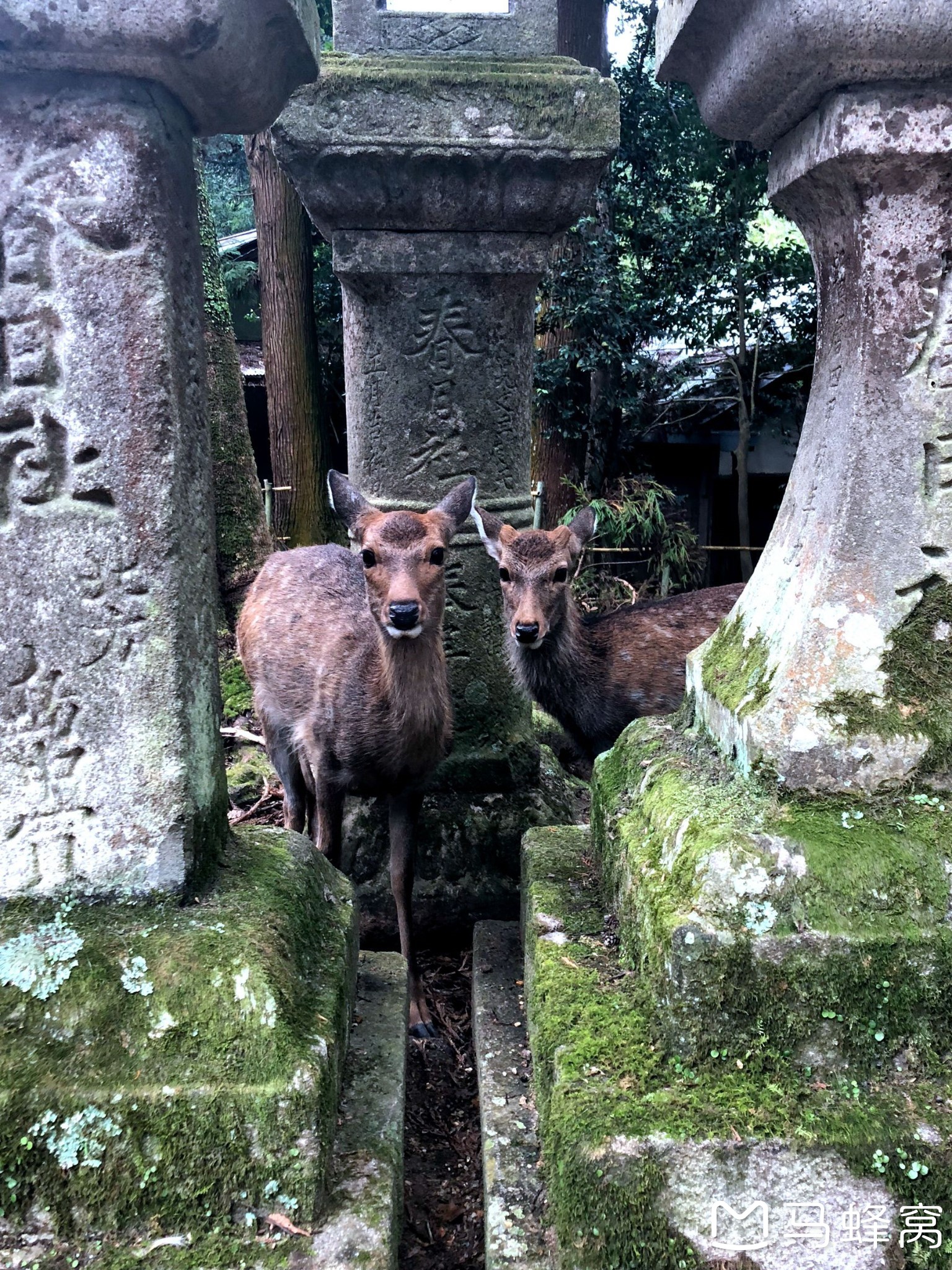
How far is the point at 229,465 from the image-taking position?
25.4ft

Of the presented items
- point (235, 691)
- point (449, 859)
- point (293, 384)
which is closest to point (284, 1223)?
point (449, 859)

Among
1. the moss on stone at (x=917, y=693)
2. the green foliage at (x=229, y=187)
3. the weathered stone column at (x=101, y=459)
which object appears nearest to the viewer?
the weathered stone column at (x=101, y=459)

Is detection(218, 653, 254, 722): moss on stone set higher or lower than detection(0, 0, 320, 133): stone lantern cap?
lower

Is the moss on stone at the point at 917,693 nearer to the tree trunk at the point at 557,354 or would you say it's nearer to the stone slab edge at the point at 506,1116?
the stone slab edge at the point at 506,1116

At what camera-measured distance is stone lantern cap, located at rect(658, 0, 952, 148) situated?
6.03ft

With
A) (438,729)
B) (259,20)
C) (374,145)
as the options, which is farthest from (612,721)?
(259,20)

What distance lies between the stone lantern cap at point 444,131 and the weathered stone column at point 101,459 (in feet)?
4.78

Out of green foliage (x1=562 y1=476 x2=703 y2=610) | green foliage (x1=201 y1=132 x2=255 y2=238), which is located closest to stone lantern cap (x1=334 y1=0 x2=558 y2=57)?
green foliage (x1=562 y1=476 x2=703 y2=610)

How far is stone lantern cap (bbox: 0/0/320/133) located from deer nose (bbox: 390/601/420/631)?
1573mm

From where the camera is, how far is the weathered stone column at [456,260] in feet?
11.6

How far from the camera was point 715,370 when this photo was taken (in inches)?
435

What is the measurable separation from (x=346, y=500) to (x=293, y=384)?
24.7 feet

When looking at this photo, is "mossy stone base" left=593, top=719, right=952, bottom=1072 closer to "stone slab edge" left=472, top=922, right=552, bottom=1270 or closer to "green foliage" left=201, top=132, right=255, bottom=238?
"stone slab edge" left=472, top=922, right=552, bottom=1270

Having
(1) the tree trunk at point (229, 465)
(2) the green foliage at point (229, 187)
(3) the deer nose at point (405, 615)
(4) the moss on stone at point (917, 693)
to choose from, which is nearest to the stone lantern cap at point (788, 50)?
(4) the moss on stone at point (917, 693)
